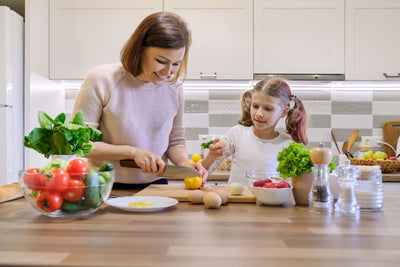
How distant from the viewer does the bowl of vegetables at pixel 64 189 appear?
2.93 ft

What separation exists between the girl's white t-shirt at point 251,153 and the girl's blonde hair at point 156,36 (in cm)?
70

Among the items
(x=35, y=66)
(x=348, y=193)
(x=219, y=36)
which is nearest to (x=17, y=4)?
(x=35, y=66)

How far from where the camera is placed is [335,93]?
9.81ft

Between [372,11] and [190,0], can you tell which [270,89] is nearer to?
[190,0]

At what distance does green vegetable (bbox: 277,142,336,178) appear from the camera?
1.15 meters

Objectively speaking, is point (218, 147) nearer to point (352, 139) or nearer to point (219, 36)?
point (219, 36)

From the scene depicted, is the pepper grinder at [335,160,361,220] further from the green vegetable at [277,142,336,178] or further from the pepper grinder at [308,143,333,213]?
the green vegetable at [277,142,336,178]

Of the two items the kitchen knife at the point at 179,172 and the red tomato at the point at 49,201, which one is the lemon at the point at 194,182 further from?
the red tomato at the point at 49,201

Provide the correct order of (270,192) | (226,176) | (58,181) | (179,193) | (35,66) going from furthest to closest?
(35,66), (226,176), (179,193), (270,192), (58,181)

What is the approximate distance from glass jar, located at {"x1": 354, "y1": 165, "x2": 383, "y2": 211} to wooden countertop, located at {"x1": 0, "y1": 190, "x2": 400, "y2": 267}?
0.03 meters

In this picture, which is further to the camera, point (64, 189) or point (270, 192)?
point (270, 192)

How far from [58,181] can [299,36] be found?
2160 millimetres

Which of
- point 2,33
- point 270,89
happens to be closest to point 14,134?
point 2,33

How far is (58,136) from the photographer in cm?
110
